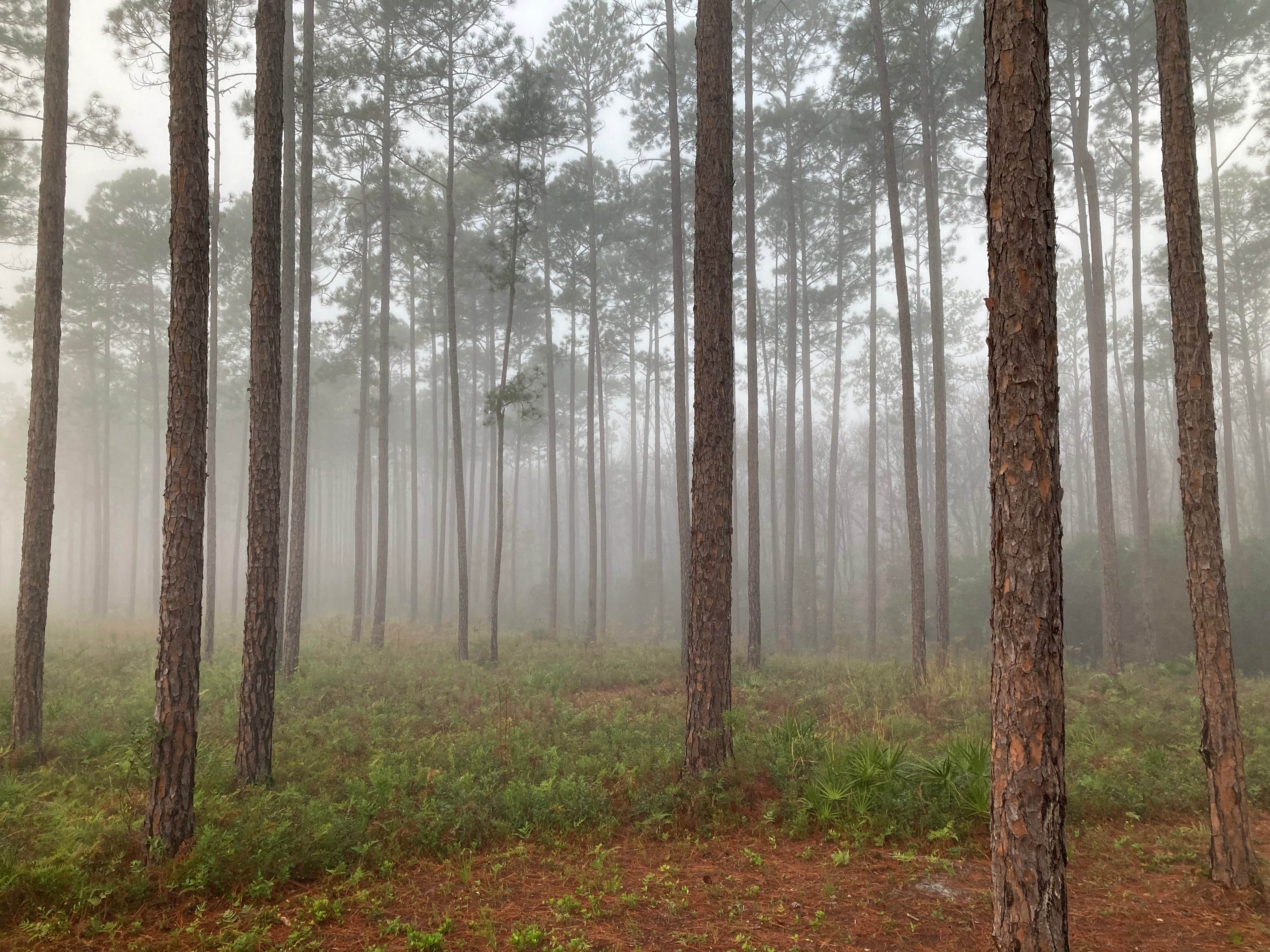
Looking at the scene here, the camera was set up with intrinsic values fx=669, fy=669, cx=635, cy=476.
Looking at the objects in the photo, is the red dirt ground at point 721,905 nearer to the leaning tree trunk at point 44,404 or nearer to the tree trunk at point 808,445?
the leaning tree trunk at point 44,404

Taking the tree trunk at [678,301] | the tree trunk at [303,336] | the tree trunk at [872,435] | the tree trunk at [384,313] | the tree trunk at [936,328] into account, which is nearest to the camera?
the tree trunk at [303,336]

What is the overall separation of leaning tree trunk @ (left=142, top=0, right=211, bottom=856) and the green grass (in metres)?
0.35

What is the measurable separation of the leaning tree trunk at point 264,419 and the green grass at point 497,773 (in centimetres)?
70

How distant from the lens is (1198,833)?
244 inches

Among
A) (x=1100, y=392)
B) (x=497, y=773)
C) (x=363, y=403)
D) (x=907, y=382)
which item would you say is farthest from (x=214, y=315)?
(x=1100, y=392)

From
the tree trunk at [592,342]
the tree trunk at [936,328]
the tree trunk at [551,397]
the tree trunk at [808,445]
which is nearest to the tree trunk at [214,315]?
the tree trunk at [551,397]

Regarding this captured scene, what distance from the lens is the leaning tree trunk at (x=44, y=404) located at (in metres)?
7.79

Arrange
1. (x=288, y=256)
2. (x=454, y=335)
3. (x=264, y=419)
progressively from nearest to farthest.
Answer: (x=264, y=419)
(x=288, y=256)
(x=454, y=335)

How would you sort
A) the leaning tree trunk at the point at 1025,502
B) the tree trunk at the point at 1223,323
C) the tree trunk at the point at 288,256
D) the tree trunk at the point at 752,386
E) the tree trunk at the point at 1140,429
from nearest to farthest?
the leaning tree trunk at the point at 1025,502, the tree trunk at the point at 288,256, the tree trunk at the point at 752,386, the tree trunk at the point at 1140,429, the tree trunk at the point at 1223,323

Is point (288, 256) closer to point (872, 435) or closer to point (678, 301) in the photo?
point (678, 301)

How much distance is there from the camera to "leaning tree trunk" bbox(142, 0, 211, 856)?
5578mm

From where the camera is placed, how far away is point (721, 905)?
5.00 m

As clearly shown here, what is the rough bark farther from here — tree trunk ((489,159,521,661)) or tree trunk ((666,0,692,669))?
tree trunk ((489,159,521,661))

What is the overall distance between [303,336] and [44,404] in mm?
5393
